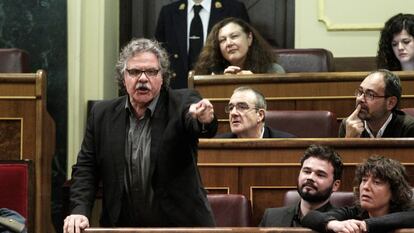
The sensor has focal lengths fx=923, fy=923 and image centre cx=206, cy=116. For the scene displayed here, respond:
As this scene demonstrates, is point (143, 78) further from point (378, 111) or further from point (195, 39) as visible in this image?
point (195, 39)

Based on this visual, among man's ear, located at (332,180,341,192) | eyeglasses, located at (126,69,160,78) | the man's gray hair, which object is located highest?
the man's gray hair

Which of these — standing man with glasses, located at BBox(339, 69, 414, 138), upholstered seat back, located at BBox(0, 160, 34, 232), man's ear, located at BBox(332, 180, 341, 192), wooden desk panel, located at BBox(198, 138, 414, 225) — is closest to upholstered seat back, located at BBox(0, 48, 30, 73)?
upholstered seat back, located at BBox(0, 160, 34, 232)

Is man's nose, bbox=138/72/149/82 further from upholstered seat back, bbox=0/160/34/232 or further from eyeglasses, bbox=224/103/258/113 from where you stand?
eyeglasses, bbox=224/103/258/113

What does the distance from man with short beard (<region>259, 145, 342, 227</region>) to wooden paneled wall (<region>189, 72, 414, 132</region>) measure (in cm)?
43

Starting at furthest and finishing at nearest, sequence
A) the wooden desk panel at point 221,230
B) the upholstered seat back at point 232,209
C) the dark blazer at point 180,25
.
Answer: the dark blazer at point 180,25
the upholstered seat back at point 232,209
the wooden desk panel at point 221,230

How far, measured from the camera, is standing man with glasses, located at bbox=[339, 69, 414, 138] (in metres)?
1.66

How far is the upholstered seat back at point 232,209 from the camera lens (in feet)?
4.73

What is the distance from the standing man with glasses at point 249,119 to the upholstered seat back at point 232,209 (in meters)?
0.25

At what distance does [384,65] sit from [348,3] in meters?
0.50

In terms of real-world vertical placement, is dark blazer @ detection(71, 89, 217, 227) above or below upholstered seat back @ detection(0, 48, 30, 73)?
below

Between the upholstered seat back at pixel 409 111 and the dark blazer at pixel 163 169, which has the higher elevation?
the upholstered seat back at pixel 409 111

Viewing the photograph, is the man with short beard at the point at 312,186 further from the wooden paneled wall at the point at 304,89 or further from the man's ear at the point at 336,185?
the wooden paneled wall at the point at 304,89

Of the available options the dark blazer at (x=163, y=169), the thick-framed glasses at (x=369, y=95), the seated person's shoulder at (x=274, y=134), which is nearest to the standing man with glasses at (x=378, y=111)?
the thick-framed glasses at (x=369, y=95)

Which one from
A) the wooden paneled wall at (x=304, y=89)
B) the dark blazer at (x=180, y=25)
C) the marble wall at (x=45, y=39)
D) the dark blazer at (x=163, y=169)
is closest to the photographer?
the dark blazer at (x=163, y=169)
